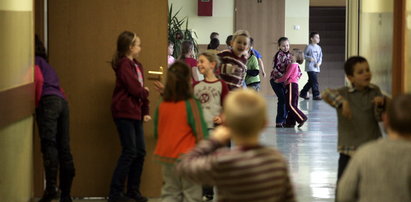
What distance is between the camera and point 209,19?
20375 mm

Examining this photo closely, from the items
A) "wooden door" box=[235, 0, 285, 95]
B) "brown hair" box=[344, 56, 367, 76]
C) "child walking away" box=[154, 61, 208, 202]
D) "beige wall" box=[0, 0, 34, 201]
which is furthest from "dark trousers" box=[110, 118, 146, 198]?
"wooden door" box=[235, 0, 285, 95]

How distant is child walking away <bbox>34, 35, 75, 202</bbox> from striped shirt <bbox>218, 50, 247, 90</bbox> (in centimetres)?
135

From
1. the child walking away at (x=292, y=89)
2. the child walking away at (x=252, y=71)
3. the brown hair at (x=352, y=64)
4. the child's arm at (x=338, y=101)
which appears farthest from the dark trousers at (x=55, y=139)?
the child walking away at (x=292, y=89)

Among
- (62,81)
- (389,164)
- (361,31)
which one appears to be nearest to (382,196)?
(389,164)

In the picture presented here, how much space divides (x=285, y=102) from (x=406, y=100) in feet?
32.4

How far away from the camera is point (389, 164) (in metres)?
3.35

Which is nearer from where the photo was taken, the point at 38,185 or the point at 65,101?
the point at 65,101

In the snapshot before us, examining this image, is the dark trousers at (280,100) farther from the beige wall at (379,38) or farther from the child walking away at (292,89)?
the beige wall at (379,38)

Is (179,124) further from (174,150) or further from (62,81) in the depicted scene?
(62,81)

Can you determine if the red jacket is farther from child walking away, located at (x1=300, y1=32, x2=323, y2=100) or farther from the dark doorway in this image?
the dark doorway

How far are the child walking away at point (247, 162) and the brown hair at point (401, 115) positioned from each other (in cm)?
50

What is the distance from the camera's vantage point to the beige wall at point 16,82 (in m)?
5.77

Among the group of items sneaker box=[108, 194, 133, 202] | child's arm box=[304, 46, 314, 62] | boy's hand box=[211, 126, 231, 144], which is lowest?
sneaker box=[108, 194, 133, 202]

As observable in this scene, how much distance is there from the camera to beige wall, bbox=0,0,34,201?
18.9 ft
